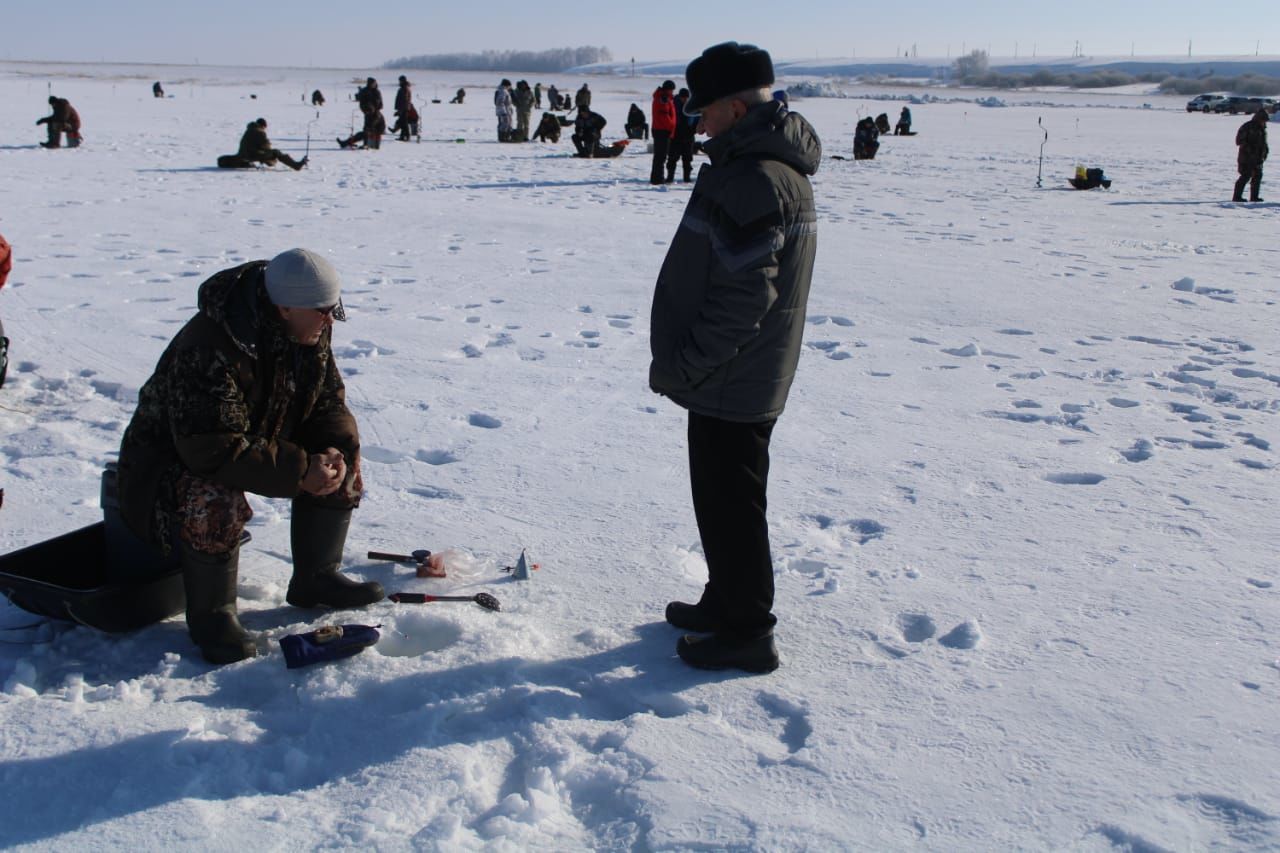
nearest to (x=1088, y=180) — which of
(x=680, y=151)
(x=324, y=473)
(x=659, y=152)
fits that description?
(x=680, y=151)

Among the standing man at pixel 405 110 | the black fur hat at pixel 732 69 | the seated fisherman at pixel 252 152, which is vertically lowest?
the black fur hat at pixel 732 69

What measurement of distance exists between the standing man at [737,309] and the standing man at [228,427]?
0.99 meters

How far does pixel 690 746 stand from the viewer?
8.95ft

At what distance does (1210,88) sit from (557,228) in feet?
326

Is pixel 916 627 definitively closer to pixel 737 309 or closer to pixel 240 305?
pixel 737 309

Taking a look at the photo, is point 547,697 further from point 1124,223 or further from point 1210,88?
point 1210,88

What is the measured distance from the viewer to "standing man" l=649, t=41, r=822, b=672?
2.66 meters

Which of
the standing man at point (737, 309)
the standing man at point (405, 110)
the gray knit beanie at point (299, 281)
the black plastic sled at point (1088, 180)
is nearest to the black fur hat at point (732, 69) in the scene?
the standing man at point (737, 309)

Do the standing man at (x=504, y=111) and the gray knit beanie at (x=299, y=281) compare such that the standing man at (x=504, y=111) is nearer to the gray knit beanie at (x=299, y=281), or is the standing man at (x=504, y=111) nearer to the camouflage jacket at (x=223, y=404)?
the camouflage jacket at (x=223, y=404)

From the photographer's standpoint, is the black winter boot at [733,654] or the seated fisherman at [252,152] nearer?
the black winter boot at [733,654]

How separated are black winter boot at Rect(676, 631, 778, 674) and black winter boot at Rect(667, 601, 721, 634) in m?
0.21

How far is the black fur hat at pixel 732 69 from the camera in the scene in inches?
106

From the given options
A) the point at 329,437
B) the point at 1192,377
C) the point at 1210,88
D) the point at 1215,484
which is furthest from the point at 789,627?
the point at 1210,88

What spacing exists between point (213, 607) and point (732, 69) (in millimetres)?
2039
